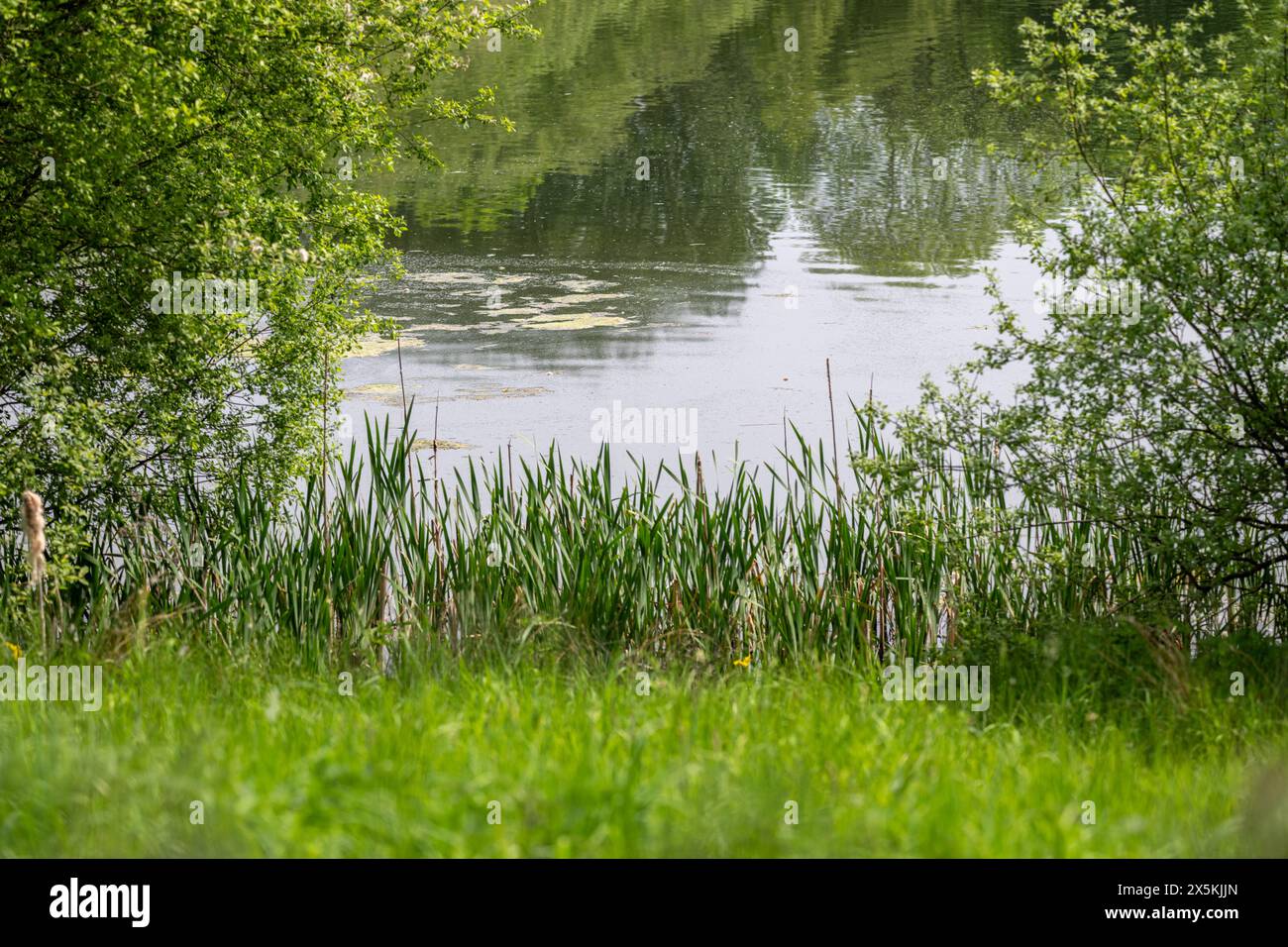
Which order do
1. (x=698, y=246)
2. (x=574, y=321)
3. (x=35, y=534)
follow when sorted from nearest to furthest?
(x=35, y=534) → (x=574, y=321) → (x=698, y=246)

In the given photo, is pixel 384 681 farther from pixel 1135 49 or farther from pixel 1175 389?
pixel 1135 49

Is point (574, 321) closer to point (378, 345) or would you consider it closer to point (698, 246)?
point (378, 345)

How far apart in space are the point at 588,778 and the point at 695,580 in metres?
3.97

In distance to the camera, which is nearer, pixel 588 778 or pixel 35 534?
pixel 588 778

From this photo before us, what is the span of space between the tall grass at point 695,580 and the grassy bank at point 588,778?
205cm

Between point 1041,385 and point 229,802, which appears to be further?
point 1041,385

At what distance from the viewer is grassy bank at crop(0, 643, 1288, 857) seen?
10.8 feet

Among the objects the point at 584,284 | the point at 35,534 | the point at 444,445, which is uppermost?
the point at 584,284

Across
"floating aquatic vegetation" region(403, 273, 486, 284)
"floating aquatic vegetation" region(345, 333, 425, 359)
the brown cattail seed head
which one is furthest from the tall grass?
"floating aquatic vegetation" region(403, 273, 486, 284)

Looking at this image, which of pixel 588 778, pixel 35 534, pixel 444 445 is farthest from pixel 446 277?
pixel 588 778

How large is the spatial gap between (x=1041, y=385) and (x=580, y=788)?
4141mm

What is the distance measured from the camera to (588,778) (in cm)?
356

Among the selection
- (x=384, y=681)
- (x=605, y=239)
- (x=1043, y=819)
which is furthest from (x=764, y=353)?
(x=1043, y=819)

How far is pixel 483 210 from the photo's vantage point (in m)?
22.2
